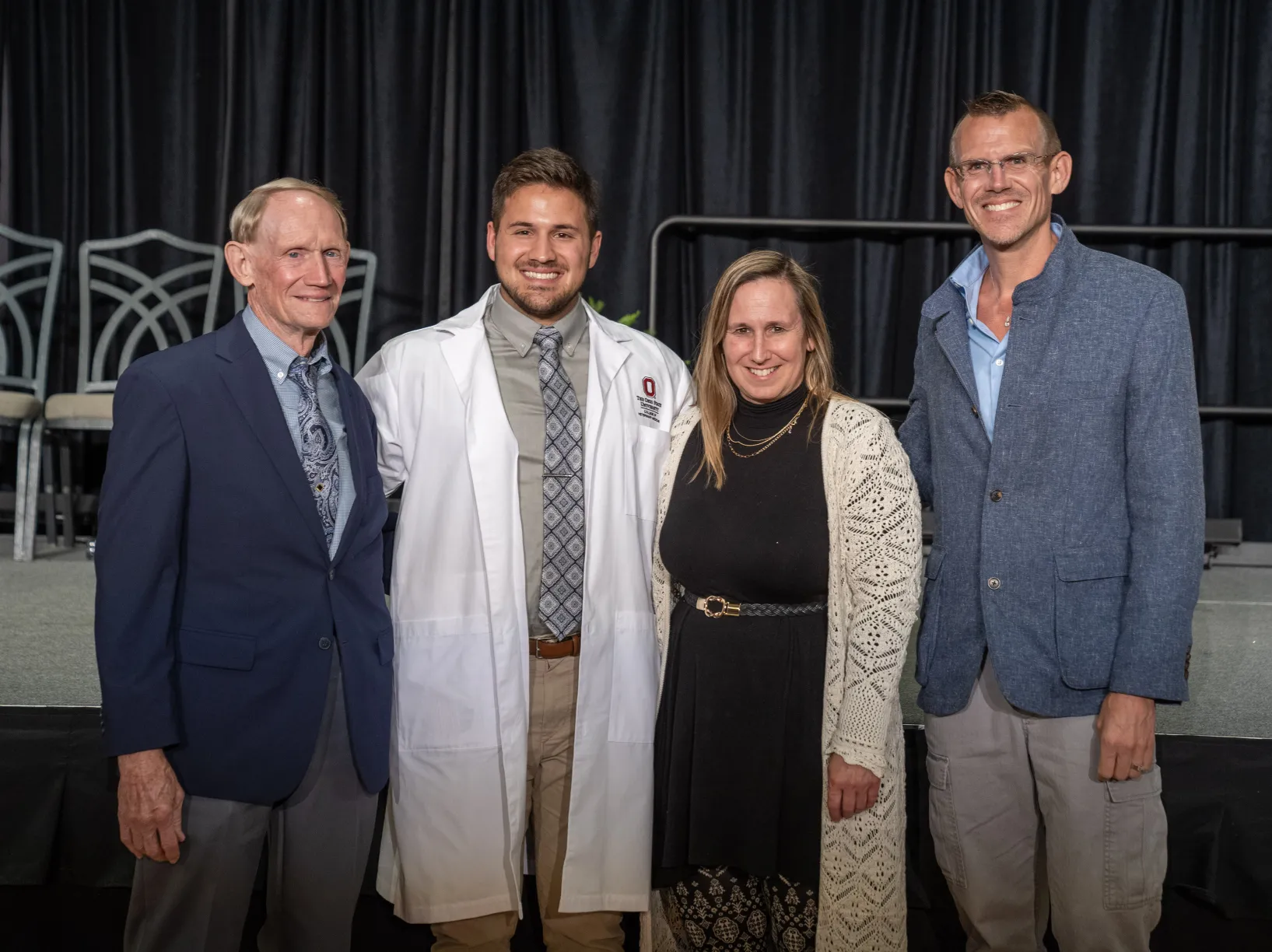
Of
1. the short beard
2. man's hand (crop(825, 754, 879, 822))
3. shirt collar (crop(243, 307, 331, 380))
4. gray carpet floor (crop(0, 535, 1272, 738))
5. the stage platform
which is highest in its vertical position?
the short beard

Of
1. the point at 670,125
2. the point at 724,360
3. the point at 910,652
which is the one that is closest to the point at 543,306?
the point at 724,360

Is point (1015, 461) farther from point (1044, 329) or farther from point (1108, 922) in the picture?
point (1108, 922)

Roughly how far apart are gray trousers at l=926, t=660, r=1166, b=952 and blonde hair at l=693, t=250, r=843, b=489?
1.79 ft

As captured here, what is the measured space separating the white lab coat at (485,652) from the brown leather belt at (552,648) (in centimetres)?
6

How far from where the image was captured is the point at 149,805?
5.11 ft

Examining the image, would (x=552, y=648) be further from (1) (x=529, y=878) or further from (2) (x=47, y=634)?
(2) (x=47, y=634)

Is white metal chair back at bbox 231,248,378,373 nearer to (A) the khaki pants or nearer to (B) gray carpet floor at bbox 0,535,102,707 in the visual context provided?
(B) gray carpet floor at bbox 0,535,102,707

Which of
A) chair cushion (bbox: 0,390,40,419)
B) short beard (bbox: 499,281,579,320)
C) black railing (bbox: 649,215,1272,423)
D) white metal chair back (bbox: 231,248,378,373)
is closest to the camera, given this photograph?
short beard (bbox: 499,281,579,320)

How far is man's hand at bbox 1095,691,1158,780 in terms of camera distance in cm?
171

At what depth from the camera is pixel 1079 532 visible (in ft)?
5.76

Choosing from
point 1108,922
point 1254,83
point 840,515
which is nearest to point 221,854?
point 840,515

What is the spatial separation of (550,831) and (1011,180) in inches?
53.7

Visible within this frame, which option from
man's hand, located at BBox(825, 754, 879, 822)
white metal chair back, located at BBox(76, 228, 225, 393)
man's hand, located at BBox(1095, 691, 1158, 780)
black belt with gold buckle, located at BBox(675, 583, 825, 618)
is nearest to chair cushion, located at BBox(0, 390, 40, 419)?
white metal chair back, located at BBox(76, 228, 225, 393)

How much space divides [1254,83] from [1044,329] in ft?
11.5
